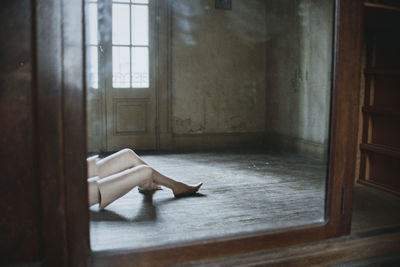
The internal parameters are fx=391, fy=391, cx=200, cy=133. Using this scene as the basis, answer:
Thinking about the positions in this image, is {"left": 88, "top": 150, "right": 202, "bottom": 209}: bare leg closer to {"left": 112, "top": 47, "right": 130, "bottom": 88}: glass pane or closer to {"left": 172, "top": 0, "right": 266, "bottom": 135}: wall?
{"left": 112, "top": 47, "right": 130, "bottom": 88}: glass pane

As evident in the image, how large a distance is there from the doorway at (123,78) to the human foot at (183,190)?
2.73 meters

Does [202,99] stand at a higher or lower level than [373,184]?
higher

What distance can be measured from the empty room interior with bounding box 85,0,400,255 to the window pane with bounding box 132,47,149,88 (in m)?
0.02

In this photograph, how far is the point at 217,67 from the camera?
263 inches

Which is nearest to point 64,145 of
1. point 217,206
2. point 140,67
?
point 217,206

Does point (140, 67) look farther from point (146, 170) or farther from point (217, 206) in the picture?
point (217, 206)

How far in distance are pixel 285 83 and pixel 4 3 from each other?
512 cm

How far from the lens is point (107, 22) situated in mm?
5984

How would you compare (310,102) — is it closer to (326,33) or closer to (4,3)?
(326,33)

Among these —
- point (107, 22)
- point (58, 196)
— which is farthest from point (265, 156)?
point (58, 196)

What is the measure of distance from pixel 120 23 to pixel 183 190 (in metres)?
3.43

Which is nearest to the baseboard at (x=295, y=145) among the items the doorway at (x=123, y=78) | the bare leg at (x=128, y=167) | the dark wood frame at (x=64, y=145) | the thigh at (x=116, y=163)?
the doorway at (x=123, y=78)

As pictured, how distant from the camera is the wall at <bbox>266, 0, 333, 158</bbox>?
5430mm

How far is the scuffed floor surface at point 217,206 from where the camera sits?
2623 millimetres
